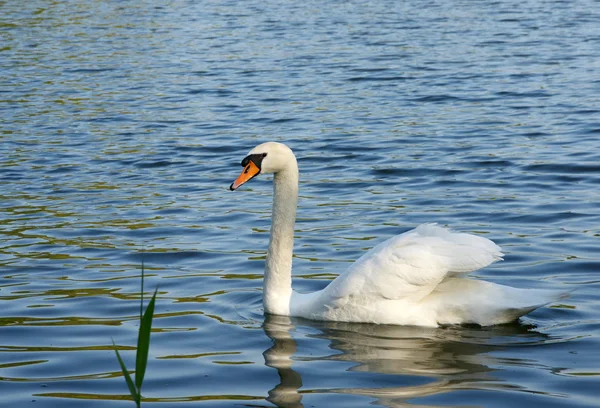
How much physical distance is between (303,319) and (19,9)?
86.6ft

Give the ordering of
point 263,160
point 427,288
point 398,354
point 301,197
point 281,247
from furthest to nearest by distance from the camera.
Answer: point 301,197 → point 281,247 → point 263,160 → point 427,288 → point 398,354

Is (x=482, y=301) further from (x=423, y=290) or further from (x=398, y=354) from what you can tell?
(x=398, y=354)

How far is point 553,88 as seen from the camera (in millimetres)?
16797

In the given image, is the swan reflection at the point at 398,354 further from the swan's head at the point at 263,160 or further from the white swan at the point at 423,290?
the swan's head at the point at 263,160

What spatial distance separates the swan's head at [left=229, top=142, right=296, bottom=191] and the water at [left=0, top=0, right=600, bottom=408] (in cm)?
96

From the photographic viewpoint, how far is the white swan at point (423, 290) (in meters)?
6.82

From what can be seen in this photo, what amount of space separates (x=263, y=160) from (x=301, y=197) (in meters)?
3.79

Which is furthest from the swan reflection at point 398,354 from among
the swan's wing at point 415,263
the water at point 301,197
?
the swan's wing at point 415,263

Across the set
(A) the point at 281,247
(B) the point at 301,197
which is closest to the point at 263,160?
(A) the point at 281,247

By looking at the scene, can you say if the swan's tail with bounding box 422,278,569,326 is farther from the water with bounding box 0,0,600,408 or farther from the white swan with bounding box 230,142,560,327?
the water with bounding box 0,0,600,408

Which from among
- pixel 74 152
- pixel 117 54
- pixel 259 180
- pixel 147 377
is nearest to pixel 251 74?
pixel 117 54

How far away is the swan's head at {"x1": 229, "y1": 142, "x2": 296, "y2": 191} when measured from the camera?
24.8ft

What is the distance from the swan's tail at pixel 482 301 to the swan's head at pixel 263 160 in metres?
1.37

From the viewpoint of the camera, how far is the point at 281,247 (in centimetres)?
782
